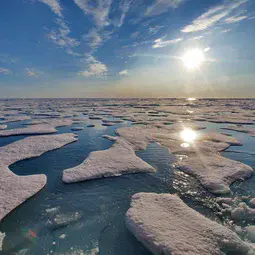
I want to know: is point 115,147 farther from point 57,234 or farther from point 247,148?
point 247,148

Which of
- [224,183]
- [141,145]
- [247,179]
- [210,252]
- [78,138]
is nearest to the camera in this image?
[210,252]

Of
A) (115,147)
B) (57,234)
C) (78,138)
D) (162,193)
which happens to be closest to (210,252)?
(162,193)

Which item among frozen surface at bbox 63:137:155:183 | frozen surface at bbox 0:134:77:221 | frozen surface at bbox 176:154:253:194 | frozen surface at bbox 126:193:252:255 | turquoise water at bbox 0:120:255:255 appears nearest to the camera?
frozen surface at bbox 126:193:252:255

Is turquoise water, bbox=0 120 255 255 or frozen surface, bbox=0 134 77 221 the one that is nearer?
turquoise water, bbox=0 120 255 255

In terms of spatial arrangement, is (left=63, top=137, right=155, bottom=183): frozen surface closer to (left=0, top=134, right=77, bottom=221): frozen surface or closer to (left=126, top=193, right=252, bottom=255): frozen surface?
(left=0, top=134, right=77, bottom=221): frozen surface

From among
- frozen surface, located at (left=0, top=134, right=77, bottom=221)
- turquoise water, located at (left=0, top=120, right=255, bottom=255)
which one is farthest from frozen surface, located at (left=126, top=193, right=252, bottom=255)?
frozen surface, located at (left=0, top=134, right=77, bottom=221)

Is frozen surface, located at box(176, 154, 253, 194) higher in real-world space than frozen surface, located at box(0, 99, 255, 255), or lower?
higher

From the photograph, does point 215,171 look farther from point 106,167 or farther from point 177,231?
point 106,167
